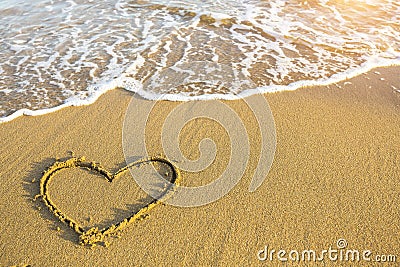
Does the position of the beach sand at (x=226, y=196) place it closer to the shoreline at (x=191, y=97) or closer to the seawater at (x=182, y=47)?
the shoreline at (x=191, y=97)

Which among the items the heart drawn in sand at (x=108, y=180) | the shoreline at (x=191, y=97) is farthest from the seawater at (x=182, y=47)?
the heart drawn in sand at (x=108, y=180)

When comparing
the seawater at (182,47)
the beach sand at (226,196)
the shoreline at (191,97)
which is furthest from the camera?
the seawater at (182,47)

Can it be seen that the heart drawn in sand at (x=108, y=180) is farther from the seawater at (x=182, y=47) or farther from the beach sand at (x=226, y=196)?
the seawater at (x=182, y=47)

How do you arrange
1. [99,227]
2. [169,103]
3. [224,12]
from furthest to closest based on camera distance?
1. [224,12]
2. [169,103]
3. [99,227]

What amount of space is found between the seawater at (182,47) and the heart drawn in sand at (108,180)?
3.83ft

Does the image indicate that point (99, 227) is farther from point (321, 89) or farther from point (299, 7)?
point (299, 7)

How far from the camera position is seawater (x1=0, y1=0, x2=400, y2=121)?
4.25 metres

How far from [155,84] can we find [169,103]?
0.57 metres

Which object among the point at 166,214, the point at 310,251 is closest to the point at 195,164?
the point at 166,214

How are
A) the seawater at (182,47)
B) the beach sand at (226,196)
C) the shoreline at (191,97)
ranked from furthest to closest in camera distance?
the seawater at (182,47) < the shoreline at (191,97) < the beach sand at (226,196)

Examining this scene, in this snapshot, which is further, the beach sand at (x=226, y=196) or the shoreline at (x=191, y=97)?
the shoreline at (x=191, y=97)

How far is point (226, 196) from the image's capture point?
→ 2695 millimetres

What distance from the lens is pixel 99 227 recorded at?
7.98 feet

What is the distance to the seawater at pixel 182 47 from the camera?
4250mm
